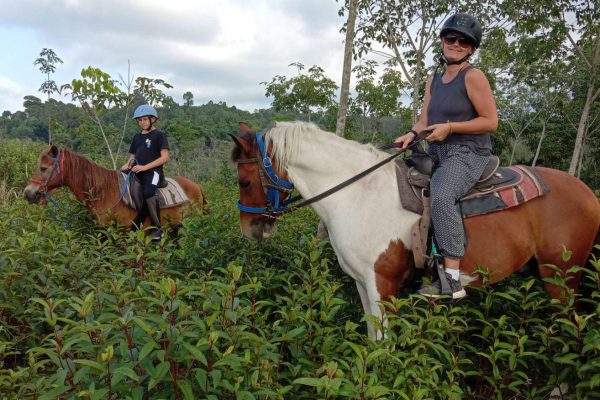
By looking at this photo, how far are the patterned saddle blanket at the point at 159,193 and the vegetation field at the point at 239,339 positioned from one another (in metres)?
2.17

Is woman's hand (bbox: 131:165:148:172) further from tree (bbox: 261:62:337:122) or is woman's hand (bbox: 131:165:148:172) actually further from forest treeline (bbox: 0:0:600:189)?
tree (bbox: 261:62:337:122)

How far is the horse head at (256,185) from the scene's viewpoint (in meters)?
3.21

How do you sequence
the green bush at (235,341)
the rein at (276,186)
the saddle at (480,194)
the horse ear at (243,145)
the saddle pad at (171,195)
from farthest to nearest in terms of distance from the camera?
the saddle pad at (171,195) < the horse ear at (243,145) < the rein at (276,186) < the saddle at (480,194) < the green bush at (235,341)

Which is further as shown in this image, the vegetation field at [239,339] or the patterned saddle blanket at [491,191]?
the patterned saddle blanket at [491,191]

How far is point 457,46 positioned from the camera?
2.99m

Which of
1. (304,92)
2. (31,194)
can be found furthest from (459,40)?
(304,92)

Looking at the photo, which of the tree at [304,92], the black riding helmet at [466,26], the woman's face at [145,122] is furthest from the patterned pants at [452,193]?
the tree at [304,92]

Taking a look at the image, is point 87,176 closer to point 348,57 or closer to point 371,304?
point 348,57

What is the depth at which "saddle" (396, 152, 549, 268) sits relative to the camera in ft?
9.58

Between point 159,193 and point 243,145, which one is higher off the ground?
point 243,145

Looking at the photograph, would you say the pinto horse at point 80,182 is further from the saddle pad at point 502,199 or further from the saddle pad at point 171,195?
the saddle pad at point 502,199

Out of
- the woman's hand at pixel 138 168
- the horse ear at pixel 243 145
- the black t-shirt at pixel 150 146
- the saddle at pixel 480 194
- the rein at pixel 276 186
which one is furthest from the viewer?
the black t-shirt at pixel 150 146

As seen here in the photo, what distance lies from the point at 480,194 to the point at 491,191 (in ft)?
0.27

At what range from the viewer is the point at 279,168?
10.5ft
